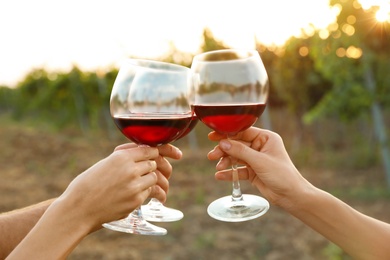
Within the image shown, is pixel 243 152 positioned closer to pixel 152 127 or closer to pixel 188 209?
pixel 152 127

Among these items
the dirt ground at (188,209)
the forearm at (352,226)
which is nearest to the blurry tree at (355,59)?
the dirt ground at (188,209)

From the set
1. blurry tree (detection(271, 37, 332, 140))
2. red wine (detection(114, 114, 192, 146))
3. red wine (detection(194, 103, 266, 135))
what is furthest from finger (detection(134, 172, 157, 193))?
blurry tree (detection(271, 37, 332, 140))

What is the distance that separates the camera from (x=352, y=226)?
6.32ft

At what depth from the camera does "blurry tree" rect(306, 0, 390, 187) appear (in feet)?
29.1

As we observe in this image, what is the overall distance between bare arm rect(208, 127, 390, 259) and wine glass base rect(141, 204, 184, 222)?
37 centimetres

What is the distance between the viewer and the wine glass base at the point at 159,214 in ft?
6.81

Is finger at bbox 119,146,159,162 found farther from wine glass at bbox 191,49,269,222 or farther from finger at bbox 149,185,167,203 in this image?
finger at bbox 149,185,167,203

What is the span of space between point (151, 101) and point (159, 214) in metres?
0.57

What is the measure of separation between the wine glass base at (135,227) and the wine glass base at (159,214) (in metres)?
0.12

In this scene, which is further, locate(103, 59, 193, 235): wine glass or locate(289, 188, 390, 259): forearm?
locate(289, 188, 390, 259): forearm

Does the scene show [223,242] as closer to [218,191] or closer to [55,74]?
[218,191]

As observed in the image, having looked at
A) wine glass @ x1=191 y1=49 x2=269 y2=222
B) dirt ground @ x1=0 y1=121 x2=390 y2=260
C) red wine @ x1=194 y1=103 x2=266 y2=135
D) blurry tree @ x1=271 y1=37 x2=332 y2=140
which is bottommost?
dirt ground @ x1=0 y1=121 x2=390 y2=260

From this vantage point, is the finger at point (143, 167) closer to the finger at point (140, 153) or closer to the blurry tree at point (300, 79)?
the finger at point (140, 153)

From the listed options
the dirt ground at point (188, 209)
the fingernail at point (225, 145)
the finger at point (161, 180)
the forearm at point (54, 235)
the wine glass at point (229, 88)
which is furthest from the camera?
the dirt ground at point (188, 209)
